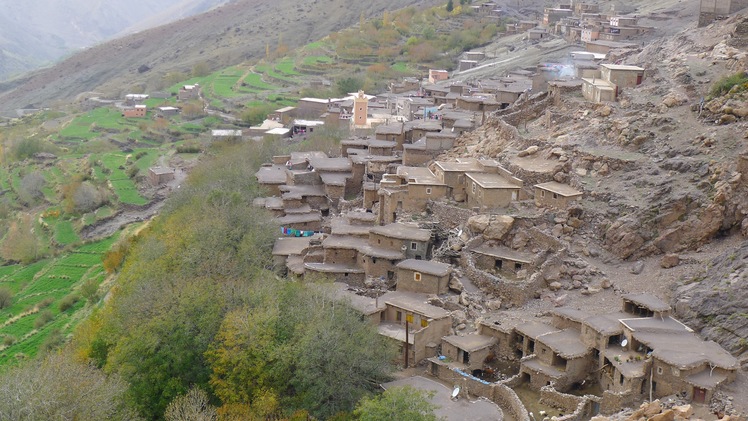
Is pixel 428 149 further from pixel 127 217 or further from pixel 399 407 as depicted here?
pixel 127 217

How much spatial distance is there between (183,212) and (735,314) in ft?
64.6

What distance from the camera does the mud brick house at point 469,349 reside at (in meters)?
18.6

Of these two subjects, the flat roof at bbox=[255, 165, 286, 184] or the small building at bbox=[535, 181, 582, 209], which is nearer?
the small building at bbox=[535, 181, 582, 209]

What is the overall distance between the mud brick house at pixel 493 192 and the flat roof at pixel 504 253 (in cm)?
140

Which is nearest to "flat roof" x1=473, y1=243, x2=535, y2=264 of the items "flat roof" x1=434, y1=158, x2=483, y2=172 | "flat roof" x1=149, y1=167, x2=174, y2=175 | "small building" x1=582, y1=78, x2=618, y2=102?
"flat roof" x1=434, y1=158, x2=483, y2=172

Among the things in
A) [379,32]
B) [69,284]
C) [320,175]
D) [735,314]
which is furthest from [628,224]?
[379,32]

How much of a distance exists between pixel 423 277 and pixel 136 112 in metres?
48.8

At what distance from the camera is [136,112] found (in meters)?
64.6

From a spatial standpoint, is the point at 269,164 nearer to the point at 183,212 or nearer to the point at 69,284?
the point at 183,212

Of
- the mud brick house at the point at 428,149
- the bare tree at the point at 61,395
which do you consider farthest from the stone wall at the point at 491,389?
the mud brick house at the point at 428,149

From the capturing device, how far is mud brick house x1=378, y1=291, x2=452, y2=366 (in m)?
19.4

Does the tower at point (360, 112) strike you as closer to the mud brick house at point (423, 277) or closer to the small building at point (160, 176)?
the small building at point (160, 176)

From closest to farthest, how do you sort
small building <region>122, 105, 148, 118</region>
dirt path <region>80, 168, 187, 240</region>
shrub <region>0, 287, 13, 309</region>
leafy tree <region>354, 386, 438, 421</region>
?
leafy tree <region>354, 386, 438, 421</region>
shrub <region>0, 287, 13, 309</region>
dirt path <region>80, 168, 187, 240</region>
small building <region>122, 105, 148, 118</region>

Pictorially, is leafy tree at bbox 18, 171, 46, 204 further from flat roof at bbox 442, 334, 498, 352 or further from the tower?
flat roof at bbox 442, 334, 498, 352
